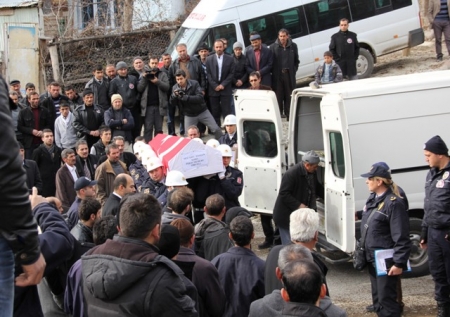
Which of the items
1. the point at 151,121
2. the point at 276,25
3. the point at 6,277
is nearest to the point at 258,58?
the point at 276,25

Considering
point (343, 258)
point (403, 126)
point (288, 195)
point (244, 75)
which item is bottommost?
point (343, 258)

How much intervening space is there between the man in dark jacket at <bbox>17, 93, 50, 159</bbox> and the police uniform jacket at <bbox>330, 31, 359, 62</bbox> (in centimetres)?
679

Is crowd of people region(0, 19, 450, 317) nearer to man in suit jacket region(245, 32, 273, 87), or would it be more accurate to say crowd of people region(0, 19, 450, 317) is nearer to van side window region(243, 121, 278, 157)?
man in suit jacket region(245, 32, 273, 87)

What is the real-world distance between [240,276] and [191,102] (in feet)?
30.3

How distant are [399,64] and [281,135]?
11.0 metres

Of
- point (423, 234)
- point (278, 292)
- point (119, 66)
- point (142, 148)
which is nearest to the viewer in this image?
point (278, 292)

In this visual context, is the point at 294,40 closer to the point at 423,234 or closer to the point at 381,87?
the point at 381,87

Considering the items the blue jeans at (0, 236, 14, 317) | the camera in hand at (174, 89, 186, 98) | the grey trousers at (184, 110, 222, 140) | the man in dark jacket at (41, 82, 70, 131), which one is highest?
the man in dark jacket at (41, 82, 70, 131)

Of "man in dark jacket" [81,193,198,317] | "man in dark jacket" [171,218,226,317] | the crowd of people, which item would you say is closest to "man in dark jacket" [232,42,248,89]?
the crowd of people

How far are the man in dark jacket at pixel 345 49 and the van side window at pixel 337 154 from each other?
835 centimetres

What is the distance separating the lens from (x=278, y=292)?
4.58 meters

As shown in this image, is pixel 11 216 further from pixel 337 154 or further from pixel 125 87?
pixel 125 87

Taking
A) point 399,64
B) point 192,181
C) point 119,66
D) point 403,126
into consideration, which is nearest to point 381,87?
point 403,126

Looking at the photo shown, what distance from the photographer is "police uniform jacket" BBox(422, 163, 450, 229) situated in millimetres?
8305
